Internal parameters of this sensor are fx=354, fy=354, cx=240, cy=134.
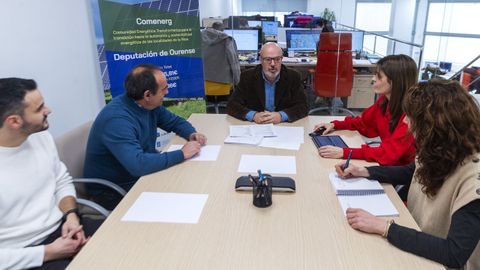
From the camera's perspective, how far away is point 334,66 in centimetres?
458

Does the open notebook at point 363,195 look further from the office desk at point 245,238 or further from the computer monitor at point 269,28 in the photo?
the computer monitor at point 269,28

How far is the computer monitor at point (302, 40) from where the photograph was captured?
568 centimetres

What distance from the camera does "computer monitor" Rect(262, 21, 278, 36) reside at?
605 centimetres

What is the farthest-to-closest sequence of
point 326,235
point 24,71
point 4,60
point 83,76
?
point 83,76 < point 24,71 < point 4,60 < point 326,235

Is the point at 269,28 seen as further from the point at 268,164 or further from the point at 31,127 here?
the point at 31,127

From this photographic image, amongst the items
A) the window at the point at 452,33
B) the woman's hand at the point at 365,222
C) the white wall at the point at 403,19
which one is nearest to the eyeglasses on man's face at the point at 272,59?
the woman's hand at the point at 365,222

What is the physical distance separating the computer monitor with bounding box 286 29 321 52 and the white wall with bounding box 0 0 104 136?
349 cm

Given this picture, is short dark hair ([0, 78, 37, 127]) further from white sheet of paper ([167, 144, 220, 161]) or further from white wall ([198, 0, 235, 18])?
white wall ([198, 0, 235, 18])

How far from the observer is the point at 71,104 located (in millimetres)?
2639

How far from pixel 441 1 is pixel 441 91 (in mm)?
5926

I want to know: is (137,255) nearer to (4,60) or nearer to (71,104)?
(4,60)

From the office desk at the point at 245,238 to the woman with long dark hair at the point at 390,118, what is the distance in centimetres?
30

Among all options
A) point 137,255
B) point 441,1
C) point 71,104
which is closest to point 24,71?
point 71,104

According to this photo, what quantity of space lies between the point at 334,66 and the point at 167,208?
373cm
